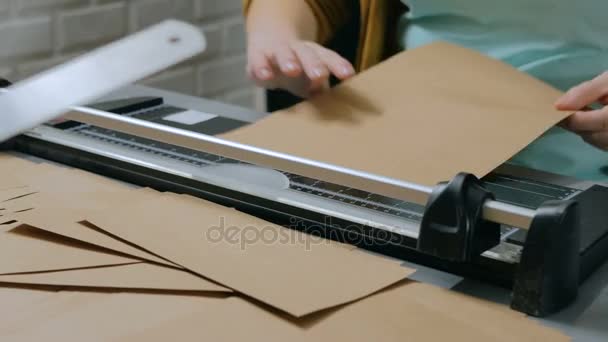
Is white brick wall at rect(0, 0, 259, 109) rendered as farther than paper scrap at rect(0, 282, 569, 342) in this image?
Yes

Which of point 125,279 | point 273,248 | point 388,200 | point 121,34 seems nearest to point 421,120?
point 388,200

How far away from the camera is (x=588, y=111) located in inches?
29.9

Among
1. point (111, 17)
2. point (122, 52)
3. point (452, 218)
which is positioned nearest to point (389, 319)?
point (452, 218)

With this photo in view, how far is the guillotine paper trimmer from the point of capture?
1.82 ft

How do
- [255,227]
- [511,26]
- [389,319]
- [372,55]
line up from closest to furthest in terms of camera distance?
[389,319] < [255,227] < [511,26] < [372,55]

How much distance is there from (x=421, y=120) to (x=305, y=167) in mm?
159

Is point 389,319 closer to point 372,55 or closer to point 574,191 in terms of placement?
point 574,191

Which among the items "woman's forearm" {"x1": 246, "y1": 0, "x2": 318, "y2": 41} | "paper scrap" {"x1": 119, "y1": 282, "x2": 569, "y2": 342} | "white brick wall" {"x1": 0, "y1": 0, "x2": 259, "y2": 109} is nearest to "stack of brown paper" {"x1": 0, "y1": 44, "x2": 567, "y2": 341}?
"paper scrap" {"x1": 119, "y1": 282, "x2": 569, "y2": 342}

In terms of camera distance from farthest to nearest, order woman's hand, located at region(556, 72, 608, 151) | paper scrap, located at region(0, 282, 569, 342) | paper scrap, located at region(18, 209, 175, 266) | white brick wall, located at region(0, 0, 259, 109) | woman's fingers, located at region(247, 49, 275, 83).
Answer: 1. white brick wall, located at region(0, 0, 259, 109)
2. woman's fingers, located at region(247, 49, 275, 83)
3. woman's hand, located at region(556, 72, 608, 151)
4. paper scrap, located at region(18, 209, 175, 266)
5. paper scrap, located at region(0, 282, 569, 342)

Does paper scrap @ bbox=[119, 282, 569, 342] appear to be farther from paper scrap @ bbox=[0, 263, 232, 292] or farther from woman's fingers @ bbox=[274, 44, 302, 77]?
woman's fingers @ bbox=[274, 44, 302, 77]

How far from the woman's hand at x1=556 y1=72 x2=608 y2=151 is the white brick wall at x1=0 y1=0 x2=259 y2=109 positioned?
0.94m

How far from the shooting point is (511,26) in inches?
37.6

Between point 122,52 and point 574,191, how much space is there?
18.8 inches

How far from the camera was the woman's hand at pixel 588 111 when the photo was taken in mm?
750
